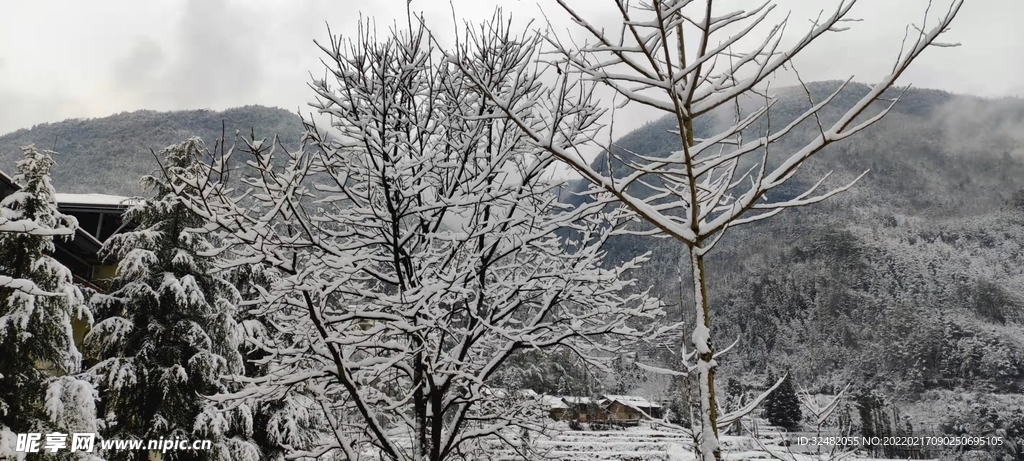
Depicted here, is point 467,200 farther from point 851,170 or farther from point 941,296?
point 851,170

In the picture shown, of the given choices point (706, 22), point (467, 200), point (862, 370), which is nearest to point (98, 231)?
point (467, 200)

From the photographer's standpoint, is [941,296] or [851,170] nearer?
[941,296]

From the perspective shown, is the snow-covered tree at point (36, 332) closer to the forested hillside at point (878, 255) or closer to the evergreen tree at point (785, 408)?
the evergreen tree at point (785, 408)

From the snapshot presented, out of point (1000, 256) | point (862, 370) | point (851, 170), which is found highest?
point (851, 170)

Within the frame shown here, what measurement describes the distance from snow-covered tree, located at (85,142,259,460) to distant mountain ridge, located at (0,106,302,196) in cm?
8155

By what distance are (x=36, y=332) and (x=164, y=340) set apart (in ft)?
13.0

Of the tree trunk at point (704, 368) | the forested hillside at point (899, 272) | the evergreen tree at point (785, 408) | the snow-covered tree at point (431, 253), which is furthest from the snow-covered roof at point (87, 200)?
the forested hillside at point (899, 272)

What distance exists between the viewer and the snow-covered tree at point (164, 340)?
448 inches

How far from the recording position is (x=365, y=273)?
19.9ft

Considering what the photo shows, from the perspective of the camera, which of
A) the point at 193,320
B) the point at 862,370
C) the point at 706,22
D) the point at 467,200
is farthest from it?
the point at 862,370

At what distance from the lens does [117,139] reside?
132500 mm

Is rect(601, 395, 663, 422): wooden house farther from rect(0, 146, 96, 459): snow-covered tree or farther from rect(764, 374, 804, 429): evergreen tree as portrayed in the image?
rect(764, 374, 804, 429): evergreen tree

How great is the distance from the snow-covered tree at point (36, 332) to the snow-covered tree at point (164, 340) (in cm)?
239

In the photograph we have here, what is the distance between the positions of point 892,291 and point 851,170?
67.2m
